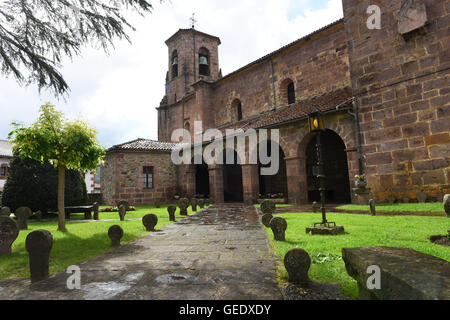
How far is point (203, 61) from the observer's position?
94.3 feet

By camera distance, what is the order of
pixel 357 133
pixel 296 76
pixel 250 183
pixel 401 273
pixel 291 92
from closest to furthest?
pixel 401 273
pixel 357 133
pixel 250 183
pixel 296 76
pixel 291 92

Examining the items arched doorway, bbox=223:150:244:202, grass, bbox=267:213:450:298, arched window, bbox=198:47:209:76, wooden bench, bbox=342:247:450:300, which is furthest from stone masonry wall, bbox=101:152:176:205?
wooden bench, bbox=342:247:450:300

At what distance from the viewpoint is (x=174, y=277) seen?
3.00 metres

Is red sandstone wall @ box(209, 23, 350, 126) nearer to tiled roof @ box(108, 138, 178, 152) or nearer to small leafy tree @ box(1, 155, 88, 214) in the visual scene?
tiled roof @ box(108, 138, 178, 152)

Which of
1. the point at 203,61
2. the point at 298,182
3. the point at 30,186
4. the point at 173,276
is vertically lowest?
the point at 173,276

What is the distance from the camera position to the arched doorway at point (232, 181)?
814 inches

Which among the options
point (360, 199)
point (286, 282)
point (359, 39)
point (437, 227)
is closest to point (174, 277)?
point (286, 282)

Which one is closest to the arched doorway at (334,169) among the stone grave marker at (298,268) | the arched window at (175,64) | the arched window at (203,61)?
the stone grave marker at (298,268)

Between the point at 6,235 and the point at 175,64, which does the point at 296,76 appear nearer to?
the point at 175,64

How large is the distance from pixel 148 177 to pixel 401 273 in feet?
63.6

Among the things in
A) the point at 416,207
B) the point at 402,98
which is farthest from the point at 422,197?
the point at 402,98

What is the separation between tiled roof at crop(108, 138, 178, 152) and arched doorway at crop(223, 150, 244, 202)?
4805 millimetres

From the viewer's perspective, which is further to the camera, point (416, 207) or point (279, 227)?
point (416, 207)

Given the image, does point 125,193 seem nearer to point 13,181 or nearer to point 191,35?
point 13,181
